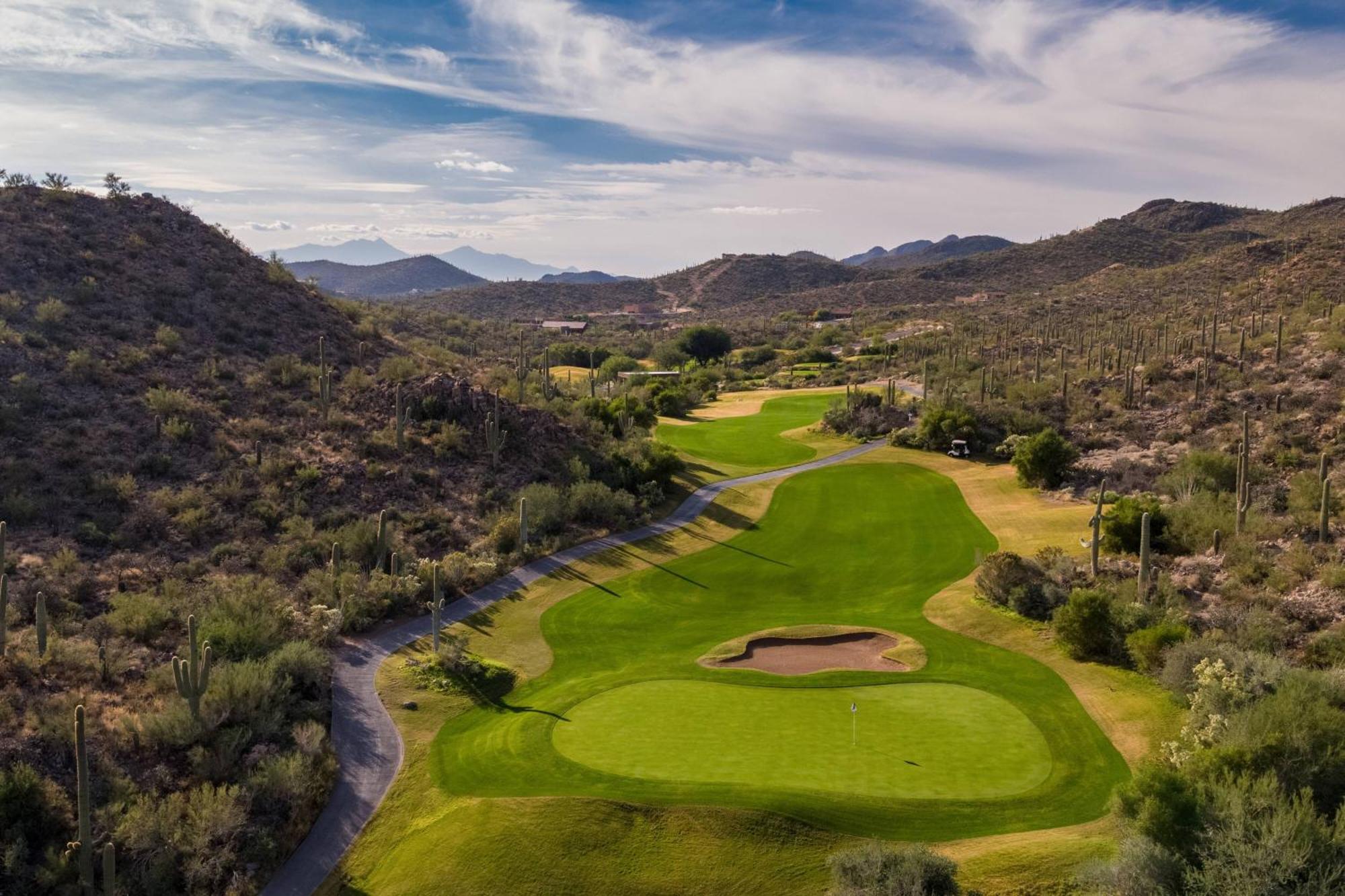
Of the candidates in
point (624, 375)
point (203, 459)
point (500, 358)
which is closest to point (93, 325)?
point (203, 459)

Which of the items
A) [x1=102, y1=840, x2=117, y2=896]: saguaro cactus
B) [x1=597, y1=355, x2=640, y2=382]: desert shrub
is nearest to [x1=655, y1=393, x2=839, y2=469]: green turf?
[x1=597, y1=355, x2=640, y2=382]: desert shrub

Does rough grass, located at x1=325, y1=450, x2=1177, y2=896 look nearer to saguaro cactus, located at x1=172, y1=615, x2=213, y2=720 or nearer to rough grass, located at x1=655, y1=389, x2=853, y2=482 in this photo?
saguaro cactus, located at x1=172, y1=615, x2=213, y2=720

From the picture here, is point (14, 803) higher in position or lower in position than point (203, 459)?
lower

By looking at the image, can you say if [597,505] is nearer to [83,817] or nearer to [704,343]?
[83,817]

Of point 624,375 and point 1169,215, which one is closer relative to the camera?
point 624,375

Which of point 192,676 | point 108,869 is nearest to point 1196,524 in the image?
point 192,676

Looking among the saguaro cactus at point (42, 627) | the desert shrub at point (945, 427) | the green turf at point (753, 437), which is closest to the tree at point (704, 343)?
the green turf at point (753, 437)

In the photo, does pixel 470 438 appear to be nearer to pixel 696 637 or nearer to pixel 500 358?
pixel 696 637
